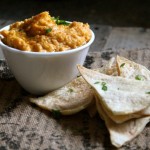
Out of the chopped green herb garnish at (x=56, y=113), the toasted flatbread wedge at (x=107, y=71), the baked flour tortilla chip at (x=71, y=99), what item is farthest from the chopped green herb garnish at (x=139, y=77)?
the chopped green herb garnish at (x=56, y=113)

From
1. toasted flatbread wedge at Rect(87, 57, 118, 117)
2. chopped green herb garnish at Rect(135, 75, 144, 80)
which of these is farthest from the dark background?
chopped green herb garnish at Rect(135, 75, 144, 80)

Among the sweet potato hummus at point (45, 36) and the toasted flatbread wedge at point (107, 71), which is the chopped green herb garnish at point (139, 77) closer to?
the toasted flatbread wedge at point (107, 71)

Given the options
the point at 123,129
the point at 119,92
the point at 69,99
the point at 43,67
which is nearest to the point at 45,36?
the point at 43,67

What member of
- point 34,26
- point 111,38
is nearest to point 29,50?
point 34,26

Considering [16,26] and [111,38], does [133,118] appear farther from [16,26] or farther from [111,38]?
[111,38]

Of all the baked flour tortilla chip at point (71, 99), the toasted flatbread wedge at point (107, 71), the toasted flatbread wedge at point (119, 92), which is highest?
the toasted flatbread wedge at point (119, 92)

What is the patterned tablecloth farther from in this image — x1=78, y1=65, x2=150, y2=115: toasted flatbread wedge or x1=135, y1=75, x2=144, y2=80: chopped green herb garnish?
x1=135, y1=75, x2=144, y2=80: chopped green herb garnish
